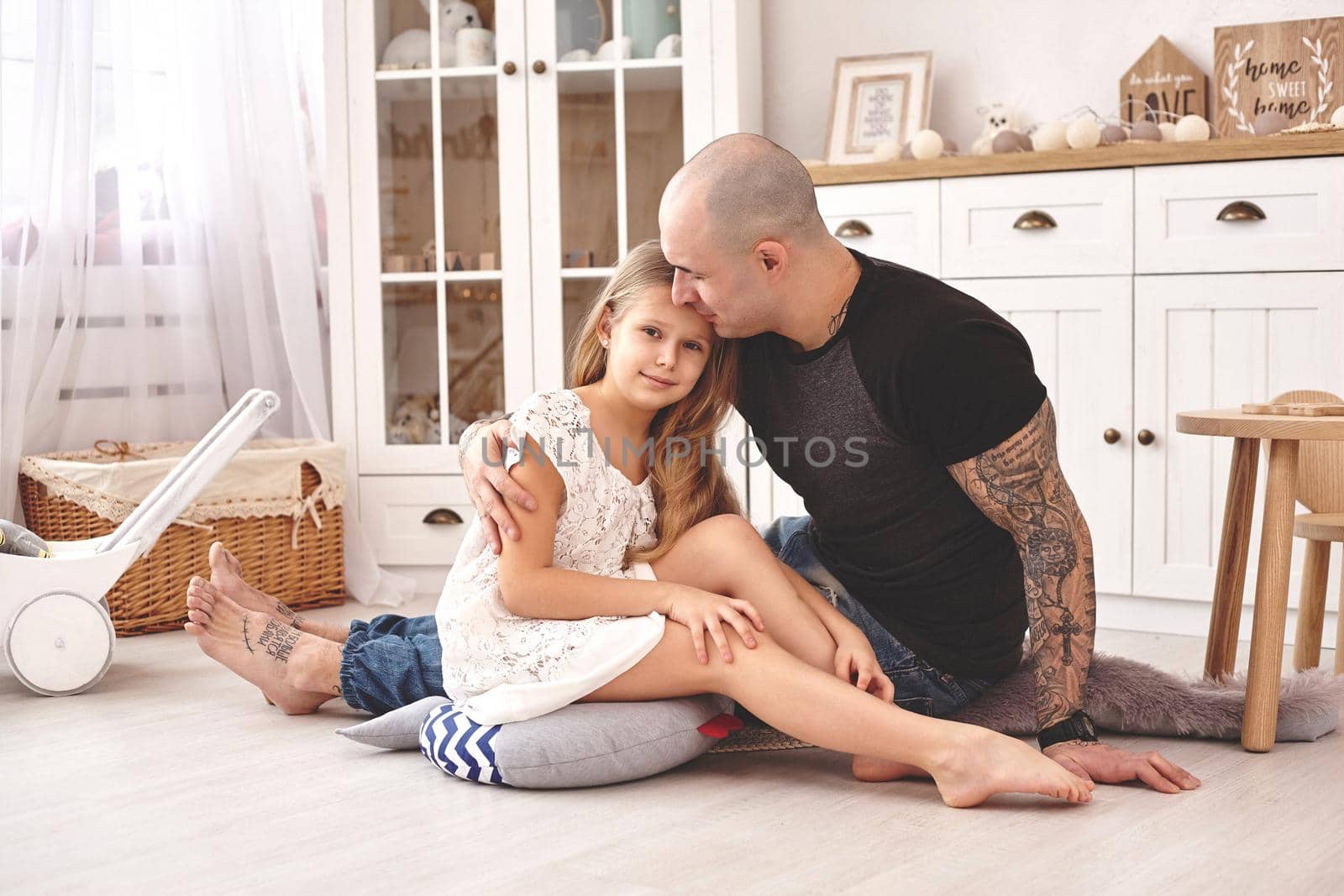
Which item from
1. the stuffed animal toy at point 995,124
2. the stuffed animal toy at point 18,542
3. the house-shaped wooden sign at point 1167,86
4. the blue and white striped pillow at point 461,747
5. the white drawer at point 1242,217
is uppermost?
the house-shaped wooden sign at point 1167,86

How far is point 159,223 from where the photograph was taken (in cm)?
304

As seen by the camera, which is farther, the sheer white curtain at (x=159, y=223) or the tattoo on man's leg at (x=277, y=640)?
the sheer white curtain at (x=159, y=223)

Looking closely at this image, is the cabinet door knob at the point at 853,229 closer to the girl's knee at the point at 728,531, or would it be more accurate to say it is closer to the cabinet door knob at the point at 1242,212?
the cabinet door knob at the point at 1242,212

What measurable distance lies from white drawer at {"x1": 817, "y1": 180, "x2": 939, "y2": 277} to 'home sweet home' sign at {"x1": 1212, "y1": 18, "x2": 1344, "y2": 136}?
69 centimetres

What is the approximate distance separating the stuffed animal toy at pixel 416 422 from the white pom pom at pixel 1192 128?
1.71m

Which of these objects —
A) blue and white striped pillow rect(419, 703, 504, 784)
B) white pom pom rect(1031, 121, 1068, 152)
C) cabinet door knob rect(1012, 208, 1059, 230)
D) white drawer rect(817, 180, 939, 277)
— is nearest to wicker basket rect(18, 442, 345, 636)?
blue and white striped pillow rect(419, 703, 504, 784)

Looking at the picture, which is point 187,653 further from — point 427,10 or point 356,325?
point 427,10

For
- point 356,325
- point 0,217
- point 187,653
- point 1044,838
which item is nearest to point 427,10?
point 356,325

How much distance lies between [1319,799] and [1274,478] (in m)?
0.41

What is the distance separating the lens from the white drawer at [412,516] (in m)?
3.08

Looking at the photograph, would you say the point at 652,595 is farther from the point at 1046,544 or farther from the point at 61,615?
the point at 61,615

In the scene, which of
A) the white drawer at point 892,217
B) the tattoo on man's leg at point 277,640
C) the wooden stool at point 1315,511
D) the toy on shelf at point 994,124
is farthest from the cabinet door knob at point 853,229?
the tattoo on man's leg at point 277,640

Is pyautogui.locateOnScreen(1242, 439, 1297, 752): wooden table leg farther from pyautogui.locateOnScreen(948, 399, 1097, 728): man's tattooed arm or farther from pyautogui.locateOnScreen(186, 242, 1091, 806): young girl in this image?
pyautogui.locateOnScreen(186, 242, 1091, 806): young girl

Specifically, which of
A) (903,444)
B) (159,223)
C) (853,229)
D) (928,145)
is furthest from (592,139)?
(903,444)
